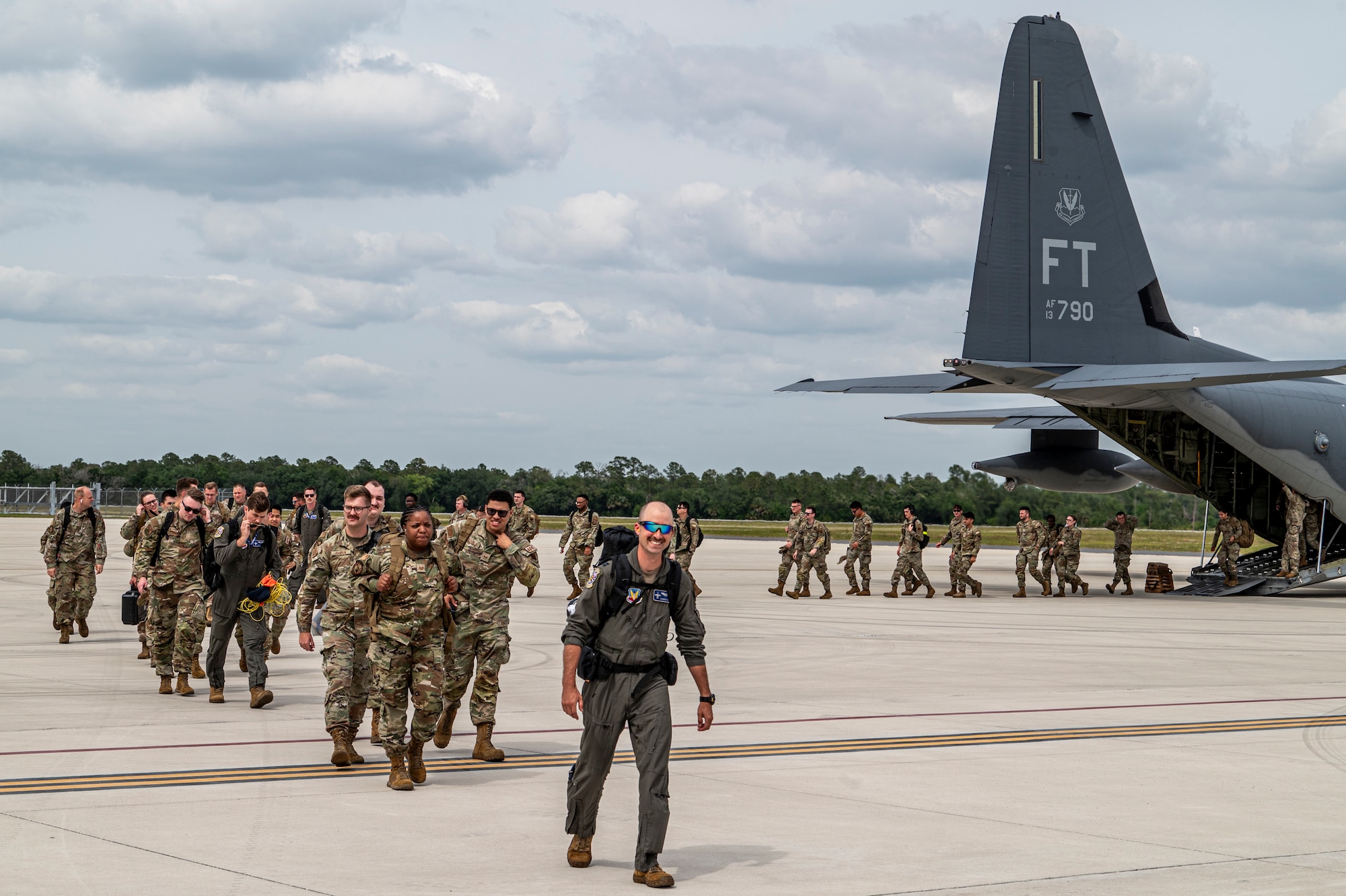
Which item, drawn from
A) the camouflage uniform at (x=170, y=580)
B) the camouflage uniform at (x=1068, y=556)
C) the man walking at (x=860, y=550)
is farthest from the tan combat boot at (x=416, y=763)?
the camouflage uniform at (x=1068, y=556)

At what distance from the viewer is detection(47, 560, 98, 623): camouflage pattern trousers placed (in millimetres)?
16016

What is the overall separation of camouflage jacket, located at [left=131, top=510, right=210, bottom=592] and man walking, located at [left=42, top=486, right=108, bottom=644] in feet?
12.6

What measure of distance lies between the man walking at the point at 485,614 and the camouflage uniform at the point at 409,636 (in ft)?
2.11

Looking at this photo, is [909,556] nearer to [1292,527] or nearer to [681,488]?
[1292,527]

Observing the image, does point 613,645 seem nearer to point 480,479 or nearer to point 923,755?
point 923,755

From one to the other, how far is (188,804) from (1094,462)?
29.3 metres

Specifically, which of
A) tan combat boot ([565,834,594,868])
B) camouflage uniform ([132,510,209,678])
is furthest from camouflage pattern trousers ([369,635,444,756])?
camouflage uniform ([132,510,209,678])

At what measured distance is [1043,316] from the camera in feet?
81.3

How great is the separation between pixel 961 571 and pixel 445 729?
19.2 meters

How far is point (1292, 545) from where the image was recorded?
91.6 feet

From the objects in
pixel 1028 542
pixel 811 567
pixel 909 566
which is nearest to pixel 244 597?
pixel 811 567

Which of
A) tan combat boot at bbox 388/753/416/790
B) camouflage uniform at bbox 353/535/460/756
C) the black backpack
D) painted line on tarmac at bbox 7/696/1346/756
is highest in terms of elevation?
the black backpack

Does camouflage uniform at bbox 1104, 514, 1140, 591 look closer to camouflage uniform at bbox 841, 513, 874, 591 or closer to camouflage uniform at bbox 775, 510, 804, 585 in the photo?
camouflage uniform at bbox 841, 513, 874, 591

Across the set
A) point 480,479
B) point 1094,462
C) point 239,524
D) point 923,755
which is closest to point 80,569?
point 239,524
